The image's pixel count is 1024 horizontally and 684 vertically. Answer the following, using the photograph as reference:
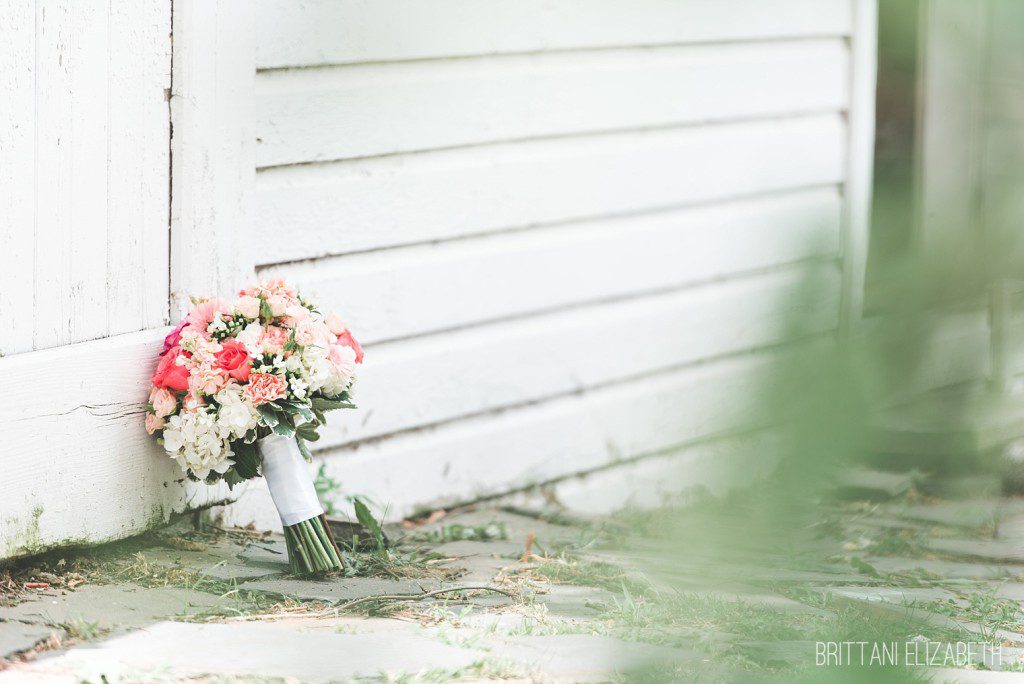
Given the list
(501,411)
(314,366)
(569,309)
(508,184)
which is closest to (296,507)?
(314,366)

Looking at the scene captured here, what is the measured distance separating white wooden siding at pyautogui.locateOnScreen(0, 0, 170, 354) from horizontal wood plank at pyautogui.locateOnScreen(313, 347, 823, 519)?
82 centimetres

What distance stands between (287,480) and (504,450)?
3.74 feet

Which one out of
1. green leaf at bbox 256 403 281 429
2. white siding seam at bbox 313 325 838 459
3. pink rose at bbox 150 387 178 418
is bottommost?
white siding seam at bbox 313 325 838 459

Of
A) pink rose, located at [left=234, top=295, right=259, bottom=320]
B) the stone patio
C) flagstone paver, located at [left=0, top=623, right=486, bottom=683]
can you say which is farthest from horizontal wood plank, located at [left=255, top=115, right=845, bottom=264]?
flagstone paver, located at [left=0, top=623, right=486, bottom=683]

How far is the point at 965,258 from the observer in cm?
49

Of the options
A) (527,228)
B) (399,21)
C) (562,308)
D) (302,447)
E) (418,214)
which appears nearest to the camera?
(399,21)

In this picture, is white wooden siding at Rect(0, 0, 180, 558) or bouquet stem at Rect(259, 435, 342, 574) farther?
bouquet stem at Rect(259, 435, 342, 574)

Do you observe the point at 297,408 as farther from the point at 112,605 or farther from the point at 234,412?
the point at 112,605

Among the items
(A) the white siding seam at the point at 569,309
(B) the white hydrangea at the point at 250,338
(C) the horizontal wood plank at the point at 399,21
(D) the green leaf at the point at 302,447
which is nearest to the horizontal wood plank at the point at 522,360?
(A) the white siding seam at the point at 569,309

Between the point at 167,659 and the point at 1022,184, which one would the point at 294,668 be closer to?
the point at 167,659

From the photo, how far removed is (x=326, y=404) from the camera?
2592mm

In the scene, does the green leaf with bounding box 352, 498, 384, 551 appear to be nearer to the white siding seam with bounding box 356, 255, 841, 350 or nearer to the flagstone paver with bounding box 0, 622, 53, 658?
the white siding seam with bounding box 356, 255, 841, 350

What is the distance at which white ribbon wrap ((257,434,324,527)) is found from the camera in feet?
8.43

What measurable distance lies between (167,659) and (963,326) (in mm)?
1704
